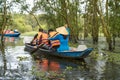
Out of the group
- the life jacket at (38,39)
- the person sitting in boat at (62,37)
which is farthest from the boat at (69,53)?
the life jacket at (38,39)

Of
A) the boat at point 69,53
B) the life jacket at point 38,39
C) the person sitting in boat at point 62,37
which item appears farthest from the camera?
the life jacket at point 38,39

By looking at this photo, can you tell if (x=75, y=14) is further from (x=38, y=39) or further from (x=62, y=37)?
(x=62, y=37)

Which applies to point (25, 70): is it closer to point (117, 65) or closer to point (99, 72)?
point (99, 72)

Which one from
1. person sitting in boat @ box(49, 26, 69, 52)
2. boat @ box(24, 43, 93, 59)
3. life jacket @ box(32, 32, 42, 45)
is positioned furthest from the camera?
life jacket @ box(32, 32, 42, 45)

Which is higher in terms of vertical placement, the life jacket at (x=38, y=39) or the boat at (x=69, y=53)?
the life jacket at (x=38, y=39)

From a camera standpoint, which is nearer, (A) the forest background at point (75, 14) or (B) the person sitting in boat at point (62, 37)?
(B) the person sitting in boat at point (62, 37)

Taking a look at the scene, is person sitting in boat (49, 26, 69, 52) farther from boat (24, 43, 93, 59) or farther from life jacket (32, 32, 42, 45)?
life jacket (32, 32, 42, 45)

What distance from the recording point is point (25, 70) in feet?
49.1

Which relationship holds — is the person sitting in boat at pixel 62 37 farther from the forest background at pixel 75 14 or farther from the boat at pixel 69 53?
the forest background at pixel 75 14

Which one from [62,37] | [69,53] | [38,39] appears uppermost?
[62,37]

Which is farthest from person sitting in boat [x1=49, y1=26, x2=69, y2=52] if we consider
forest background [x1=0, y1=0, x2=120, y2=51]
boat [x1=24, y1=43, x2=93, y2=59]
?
forest background [x1=0, y1=0, x2=120, y2=51]

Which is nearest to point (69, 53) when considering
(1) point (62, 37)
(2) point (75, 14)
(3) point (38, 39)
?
(1) point (62, 37)

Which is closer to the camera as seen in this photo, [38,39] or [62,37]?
[62,37]

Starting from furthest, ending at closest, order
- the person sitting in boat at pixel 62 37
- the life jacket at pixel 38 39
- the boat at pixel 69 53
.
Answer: the life jacket at pixel 38 39 → the person sitting in boat at pixel 62 37 → the boat at pixel 69 53
